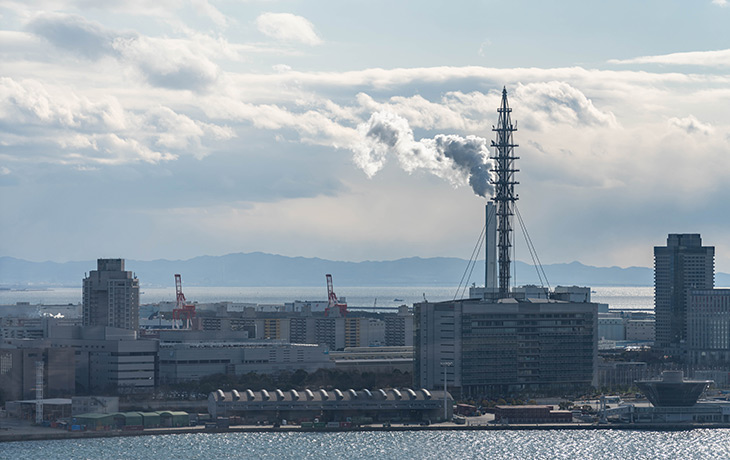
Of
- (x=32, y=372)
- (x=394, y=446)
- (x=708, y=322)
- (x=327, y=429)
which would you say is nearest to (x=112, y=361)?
(x=32, y=372)

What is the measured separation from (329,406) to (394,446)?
40.8 ft

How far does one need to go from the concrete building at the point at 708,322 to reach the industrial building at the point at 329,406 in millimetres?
92864

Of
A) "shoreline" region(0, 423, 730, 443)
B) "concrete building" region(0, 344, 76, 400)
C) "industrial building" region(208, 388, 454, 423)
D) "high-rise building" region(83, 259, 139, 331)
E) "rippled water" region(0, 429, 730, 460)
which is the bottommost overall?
"rippled water" region(0, 429, 730, 460)

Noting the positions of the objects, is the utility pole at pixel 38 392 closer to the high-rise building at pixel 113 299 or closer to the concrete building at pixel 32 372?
the concrete building at pixel 32 372

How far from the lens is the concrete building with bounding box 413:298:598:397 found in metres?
114

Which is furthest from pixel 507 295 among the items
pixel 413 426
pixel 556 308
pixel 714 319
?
pixel 714 319

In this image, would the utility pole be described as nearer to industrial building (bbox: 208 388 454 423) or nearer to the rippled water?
the rippled water

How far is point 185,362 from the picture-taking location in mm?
125500

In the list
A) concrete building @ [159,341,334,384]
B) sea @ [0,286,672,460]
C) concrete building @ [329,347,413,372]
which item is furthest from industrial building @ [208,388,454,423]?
concrete building @ [329,347,413,372]

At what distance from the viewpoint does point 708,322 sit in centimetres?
18712

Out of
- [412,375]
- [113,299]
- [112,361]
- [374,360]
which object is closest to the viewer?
[112,361]

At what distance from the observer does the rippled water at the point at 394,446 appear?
8094 cm

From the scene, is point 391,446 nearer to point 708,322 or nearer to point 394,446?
point 394,446

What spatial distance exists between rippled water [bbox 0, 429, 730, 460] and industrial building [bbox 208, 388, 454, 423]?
489 cm
